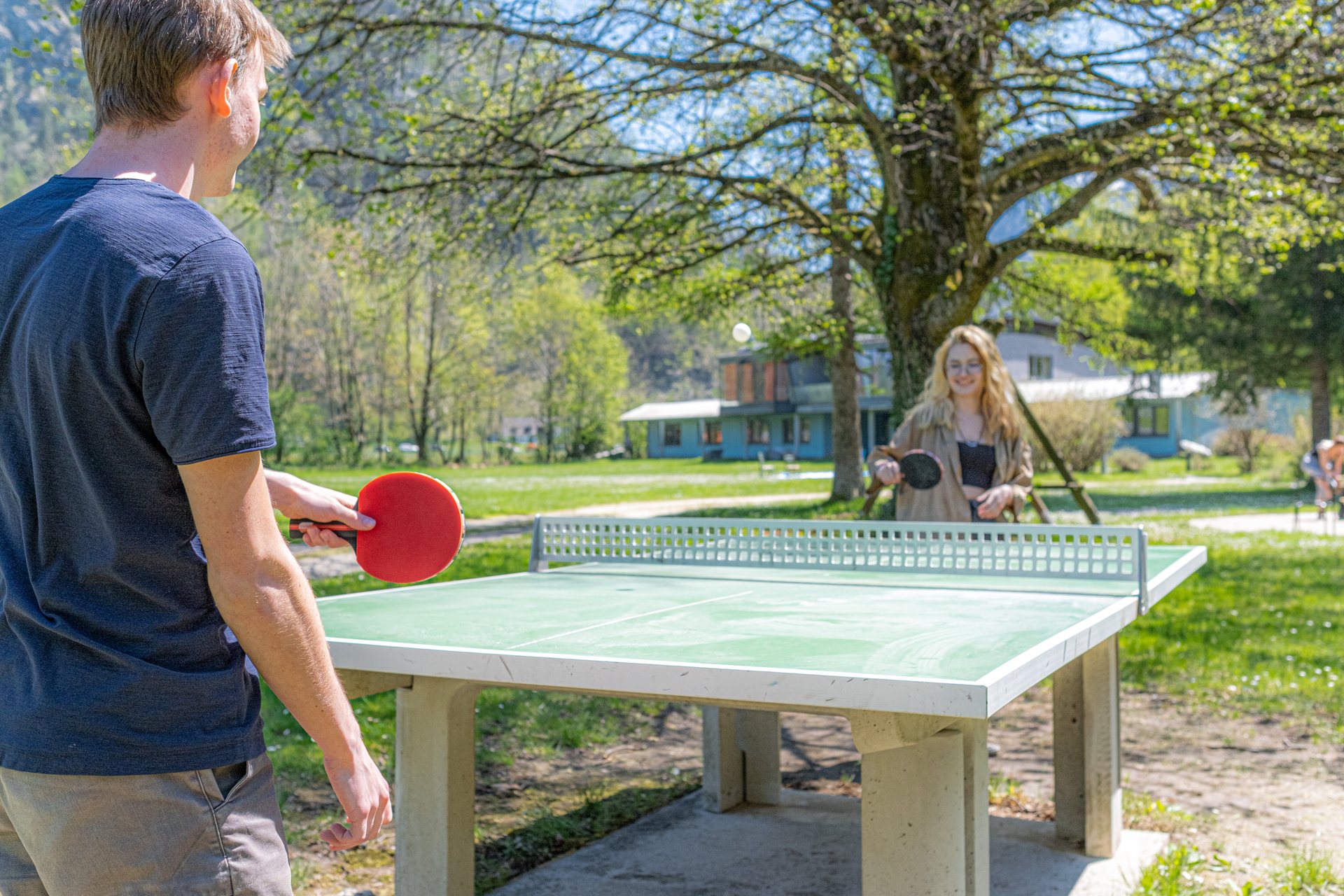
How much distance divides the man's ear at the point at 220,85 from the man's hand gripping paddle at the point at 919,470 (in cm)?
441

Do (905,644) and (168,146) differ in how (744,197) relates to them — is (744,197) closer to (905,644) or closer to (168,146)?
(905,644)

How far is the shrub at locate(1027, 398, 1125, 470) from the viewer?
34688mm

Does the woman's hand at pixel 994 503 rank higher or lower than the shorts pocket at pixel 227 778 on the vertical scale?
higher

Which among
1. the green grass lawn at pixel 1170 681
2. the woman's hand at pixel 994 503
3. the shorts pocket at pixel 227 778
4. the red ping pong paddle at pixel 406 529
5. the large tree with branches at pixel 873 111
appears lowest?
the green grass lawn at pixel 1170 681

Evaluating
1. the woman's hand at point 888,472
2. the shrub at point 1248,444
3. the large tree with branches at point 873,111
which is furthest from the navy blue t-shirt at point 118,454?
the shrub at point 1248,444

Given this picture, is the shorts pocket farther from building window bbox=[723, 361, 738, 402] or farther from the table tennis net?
building window bbox=[723, 361, 738, 402]

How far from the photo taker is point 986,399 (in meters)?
6.04

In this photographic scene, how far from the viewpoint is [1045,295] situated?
17984 mm

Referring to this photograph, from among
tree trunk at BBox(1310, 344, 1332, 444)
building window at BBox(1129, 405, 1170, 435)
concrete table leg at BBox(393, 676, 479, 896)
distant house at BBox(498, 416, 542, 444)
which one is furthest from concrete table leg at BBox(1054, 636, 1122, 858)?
distant house at BBox(498, 416, 542, 444)

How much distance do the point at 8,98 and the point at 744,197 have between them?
94.7m

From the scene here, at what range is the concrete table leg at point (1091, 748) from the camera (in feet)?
13.8

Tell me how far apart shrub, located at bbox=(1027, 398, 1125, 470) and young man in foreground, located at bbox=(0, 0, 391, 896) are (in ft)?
112

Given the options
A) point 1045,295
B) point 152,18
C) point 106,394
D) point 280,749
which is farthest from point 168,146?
point 1045,295

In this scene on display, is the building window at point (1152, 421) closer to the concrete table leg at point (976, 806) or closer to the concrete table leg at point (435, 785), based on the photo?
the concrete table leg at point (976, 806)
